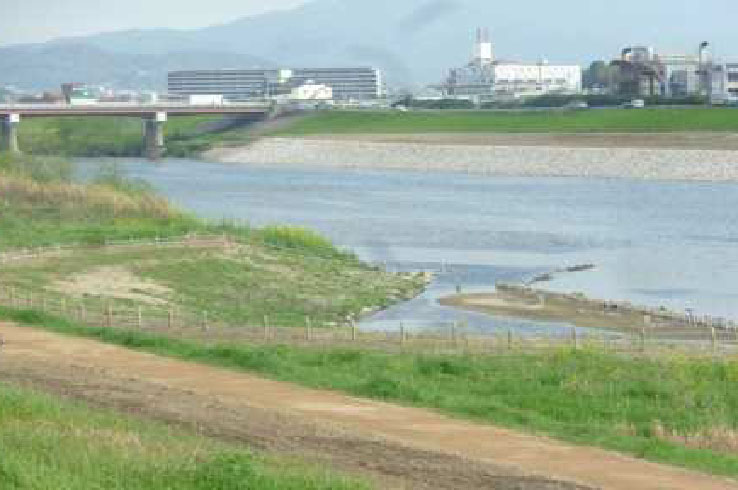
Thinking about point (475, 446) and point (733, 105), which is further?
point (733, 105)

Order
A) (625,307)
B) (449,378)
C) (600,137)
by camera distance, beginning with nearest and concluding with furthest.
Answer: (449,378)
(625,307)
(600,137)

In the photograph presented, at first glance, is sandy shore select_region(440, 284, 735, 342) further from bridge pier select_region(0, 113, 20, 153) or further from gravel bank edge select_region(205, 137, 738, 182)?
bridge pier select_region(0, 113, 20, 153)

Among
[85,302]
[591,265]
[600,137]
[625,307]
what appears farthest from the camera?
[600,137]

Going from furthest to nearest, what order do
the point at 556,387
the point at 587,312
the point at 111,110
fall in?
the point at 111,110 → the point at 587,312 → the point at 556,387

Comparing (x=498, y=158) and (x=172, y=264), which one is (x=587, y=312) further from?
(x=498, y=158)

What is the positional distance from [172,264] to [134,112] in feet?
344

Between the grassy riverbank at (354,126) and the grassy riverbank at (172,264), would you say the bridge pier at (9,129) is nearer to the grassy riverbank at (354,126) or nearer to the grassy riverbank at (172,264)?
the grassy riverbank at (354,126)

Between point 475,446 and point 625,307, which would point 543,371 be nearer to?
point 475,446

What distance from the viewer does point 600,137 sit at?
5285 inches

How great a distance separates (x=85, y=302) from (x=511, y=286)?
1741 centimetres

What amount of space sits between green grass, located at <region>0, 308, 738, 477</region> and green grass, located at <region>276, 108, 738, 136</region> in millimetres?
104044

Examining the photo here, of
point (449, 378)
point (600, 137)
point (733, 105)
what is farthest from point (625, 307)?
point (733, 105)

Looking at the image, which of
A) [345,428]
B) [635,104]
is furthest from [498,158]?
[345,428]

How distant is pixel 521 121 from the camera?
152500 millimetres
